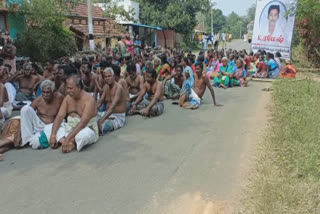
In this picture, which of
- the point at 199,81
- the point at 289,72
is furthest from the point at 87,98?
A: the point at 289,72

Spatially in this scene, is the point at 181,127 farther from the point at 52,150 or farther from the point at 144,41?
the point at 144,41

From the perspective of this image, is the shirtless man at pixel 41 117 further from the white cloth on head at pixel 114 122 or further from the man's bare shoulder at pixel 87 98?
the white cloth on head at pixel 114 122

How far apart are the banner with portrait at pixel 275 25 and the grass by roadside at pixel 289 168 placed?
8896mm

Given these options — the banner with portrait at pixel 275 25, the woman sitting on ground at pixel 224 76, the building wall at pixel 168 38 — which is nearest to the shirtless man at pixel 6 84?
the woman sitting on ground at pixel 224 76

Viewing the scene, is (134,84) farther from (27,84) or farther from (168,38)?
(168,38)

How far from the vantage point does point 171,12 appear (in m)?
29.1

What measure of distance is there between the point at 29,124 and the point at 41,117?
29cm

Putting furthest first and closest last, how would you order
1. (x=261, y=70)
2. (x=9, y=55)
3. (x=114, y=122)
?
1. (x=261, y=70)
2. (x=9, y=55)
3. (x=114, y=122)

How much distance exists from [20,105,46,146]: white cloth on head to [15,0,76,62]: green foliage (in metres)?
8.35

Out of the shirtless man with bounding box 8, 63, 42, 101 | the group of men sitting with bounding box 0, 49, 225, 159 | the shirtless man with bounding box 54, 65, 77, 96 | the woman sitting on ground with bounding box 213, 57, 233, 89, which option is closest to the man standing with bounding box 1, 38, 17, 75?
the group of men sitting with bounding box 0, 49, 225, 159

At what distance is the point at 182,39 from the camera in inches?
1357

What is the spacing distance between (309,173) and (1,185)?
3.41m

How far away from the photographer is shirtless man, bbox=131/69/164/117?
22.5 ft

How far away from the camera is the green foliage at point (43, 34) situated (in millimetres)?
12714
